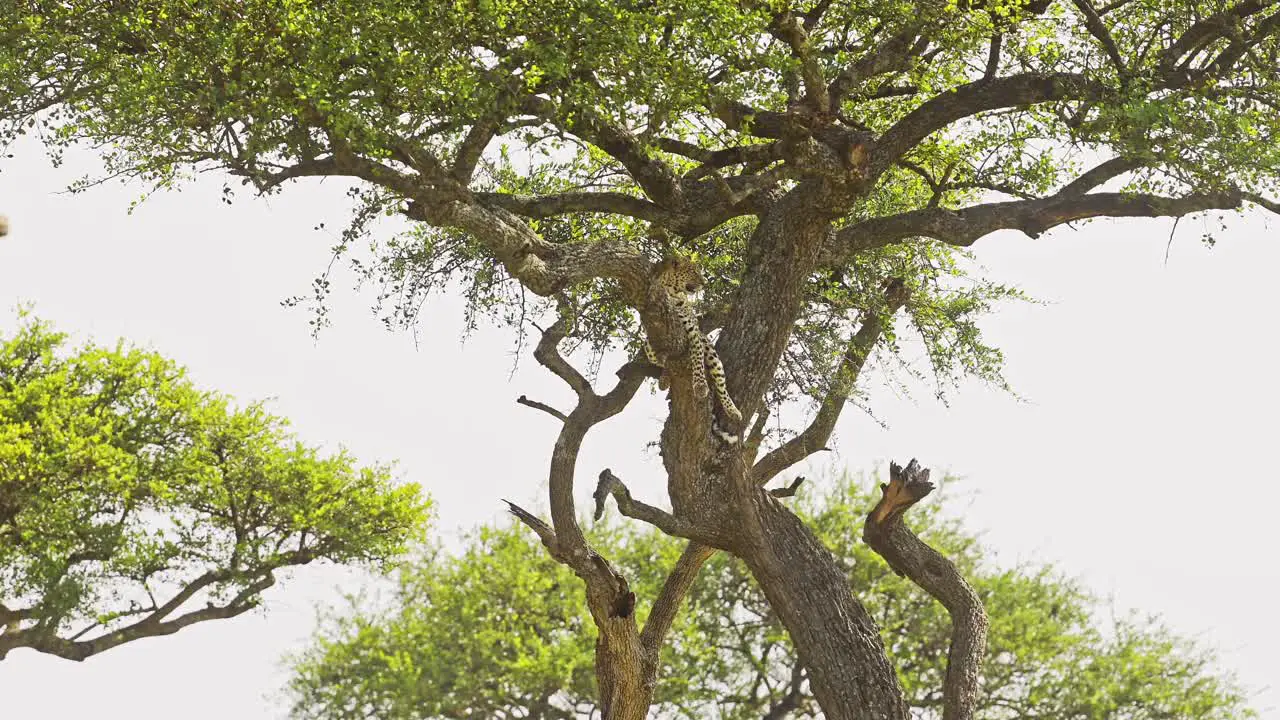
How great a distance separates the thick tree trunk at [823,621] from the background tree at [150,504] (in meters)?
6.61

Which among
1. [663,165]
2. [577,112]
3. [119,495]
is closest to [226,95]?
[577,112]

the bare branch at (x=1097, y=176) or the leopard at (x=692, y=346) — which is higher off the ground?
the bare branch at (x=1097, y=176)

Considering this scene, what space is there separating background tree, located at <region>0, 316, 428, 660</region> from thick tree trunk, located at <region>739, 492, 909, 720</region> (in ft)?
21.7

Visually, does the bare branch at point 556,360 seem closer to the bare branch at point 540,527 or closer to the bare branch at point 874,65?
the bare branch at point 540,527

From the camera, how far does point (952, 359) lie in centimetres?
1088

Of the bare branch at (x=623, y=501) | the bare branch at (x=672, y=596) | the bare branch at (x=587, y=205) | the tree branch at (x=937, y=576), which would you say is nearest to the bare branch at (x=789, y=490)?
the tree branch at (x=937, y=576)

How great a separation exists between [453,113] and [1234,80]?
4827 mm

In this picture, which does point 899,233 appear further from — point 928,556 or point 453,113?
point 453,113

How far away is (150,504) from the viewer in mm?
14227

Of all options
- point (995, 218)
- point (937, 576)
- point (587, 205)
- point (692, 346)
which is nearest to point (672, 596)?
point (937, 576)

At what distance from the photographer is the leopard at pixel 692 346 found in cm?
855

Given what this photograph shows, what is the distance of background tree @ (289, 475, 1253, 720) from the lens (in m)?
16.6

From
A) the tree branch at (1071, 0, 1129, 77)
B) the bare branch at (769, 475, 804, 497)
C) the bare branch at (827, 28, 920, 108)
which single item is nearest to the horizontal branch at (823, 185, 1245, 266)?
the tree branch at (1071, 0, 1129, 77)

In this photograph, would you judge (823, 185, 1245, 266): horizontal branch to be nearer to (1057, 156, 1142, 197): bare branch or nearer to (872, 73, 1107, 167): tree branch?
(1057, 156, 1142, 197): bare branch
